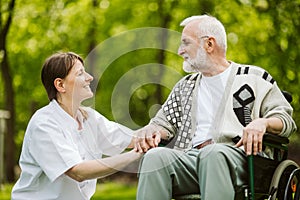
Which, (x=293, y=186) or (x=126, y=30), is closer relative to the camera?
(x=293, y=186)

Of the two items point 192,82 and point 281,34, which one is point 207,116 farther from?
point 281,34

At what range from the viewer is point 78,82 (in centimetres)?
346

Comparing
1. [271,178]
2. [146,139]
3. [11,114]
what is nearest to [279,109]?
[271,178]

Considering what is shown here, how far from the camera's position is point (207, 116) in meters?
3.60

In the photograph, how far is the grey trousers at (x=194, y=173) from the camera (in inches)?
121

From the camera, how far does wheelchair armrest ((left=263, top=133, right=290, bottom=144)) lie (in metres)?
3.20

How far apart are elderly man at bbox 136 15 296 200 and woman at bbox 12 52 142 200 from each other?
7.6 inches

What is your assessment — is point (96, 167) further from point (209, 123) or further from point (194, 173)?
point (209, 123)

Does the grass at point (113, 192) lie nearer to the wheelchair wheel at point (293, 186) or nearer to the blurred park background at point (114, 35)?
the blurred park background at point (114, 35)

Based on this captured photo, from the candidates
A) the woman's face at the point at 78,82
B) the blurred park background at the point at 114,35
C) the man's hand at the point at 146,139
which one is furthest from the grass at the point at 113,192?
the woman's face at the point at 78,82

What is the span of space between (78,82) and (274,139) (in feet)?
3.19

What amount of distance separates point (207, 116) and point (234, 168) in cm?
50

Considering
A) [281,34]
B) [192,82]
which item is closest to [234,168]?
[192,82]

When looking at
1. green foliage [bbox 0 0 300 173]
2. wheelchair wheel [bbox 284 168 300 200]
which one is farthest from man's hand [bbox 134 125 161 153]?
green foliage [bbox 0 0 300 173]
